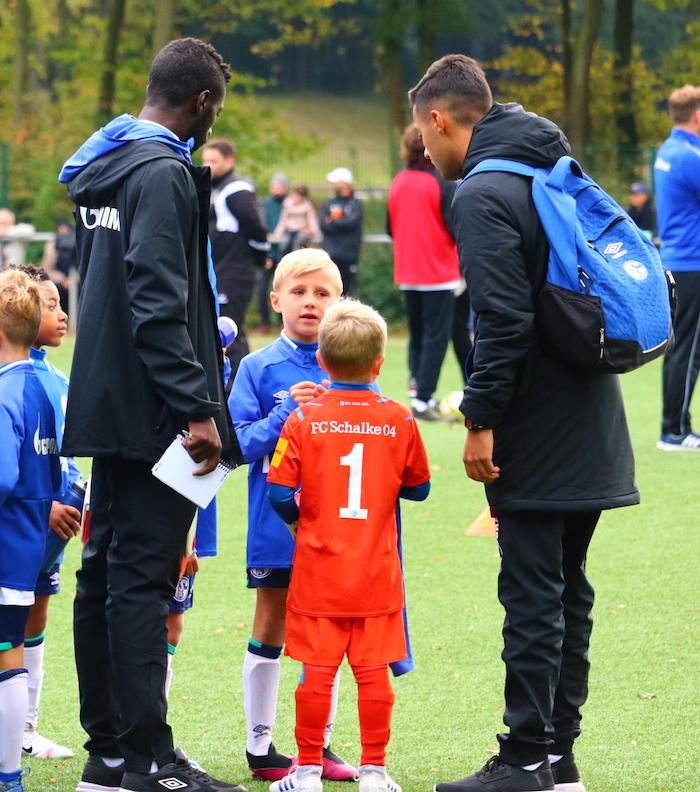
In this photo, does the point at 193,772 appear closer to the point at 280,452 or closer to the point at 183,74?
the point at 280,452

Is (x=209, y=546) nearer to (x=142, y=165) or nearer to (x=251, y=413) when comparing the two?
(x=251, y=413)

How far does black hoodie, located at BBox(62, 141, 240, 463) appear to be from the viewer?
3908 millimetres

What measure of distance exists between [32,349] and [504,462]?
1624mm

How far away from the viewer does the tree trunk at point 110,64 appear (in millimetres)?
27844

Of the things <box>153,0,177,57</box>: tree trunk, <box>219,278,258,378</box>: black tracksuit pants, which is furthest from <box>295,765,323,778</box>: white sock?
<box>153,0,177,57</box>: tree trunk

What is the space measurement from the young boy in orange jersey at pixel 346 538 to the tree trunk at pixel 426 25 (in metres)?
29.7

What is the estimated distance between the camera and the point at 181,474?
13.1 ft

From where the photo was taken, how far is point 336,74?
75.9 m

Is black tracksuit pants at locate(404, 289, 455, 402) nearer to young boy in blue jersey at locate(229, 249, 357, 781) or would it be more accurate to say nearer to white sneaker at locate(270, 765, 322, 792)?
young boy in blue jersey at locate(229, 249, 357, 781)

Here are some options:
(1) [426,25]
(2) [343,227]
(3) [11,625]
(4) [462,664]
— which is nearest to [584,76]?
(1) [426,25]

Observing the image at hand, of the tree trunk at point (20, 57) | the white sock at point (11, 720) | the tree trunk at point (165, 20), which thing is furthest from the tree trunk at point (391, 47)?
the white sock at point (11, 720)

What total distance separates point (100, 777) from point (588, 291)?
2.05 meters

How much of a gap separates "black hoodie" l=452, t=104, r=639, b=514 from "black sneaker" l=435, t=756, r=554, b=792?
77 cm

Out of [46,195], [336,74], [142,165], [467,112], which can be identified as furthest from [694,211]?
[336,74]
